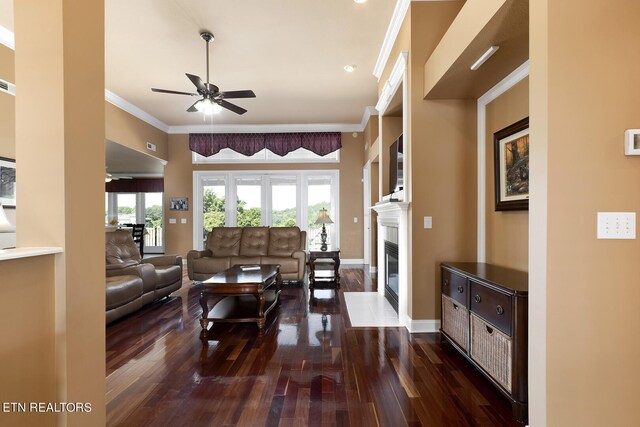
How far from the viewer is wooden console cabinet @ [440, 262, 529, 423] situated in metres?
1.71

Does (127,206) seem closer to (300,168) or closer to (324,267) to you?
(300,168)

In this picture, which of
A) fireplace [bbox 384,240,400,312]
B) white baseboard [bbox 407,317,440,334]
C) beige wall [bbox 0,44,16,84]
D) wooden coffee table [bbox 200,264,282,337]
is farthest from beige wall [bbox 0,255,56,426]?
beige wall [bbox 0,44,16,84]

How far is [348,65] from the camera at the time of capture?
4.30 metres

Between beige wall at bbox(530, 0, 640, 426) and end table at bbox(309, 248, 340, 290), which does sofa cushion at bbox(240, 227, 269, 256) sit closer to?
end table at bbox(309, 248, 340, 290)

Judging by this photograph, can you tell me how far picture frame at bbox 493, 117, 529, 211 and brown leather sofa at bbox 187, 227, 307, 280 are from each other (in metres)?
3.15

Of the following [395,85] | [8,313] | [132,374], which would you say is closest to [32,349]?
[8,313]

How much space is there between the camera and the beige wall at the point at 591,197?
1.34m

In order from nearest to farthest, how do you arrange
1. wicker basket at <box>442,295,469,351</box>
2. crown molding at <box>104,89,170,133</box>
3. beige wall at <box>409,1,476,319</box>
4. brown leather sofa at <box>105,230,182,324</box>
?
1. wicker basket at <box>442,295,469,351</box>
2. beige wall at <box>409,1,476,319</box>
3. brown leather sofa at <box>105,230,182,324</box>
4. crown molding at <box>104,89,170,133</box>

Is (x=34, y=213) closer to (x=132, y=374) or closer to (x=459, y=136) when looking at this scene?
(x=132, y=374)

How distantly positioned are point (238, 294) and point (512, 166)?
9.22ft

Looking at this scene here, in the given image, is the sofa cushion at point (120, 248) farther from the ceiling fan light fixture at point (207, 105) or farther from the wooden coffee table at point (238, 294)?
the ceiling fan light fixture at point (207, 105)

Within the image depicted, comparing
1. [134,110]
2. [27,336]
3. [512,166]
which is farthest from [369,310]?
[134,110]

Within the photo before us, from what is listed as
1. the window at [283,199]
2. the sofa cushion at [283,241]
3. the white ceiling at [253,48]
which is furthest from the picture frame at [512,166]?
the window at [283,199]

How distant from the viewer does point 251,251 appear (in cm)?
536
